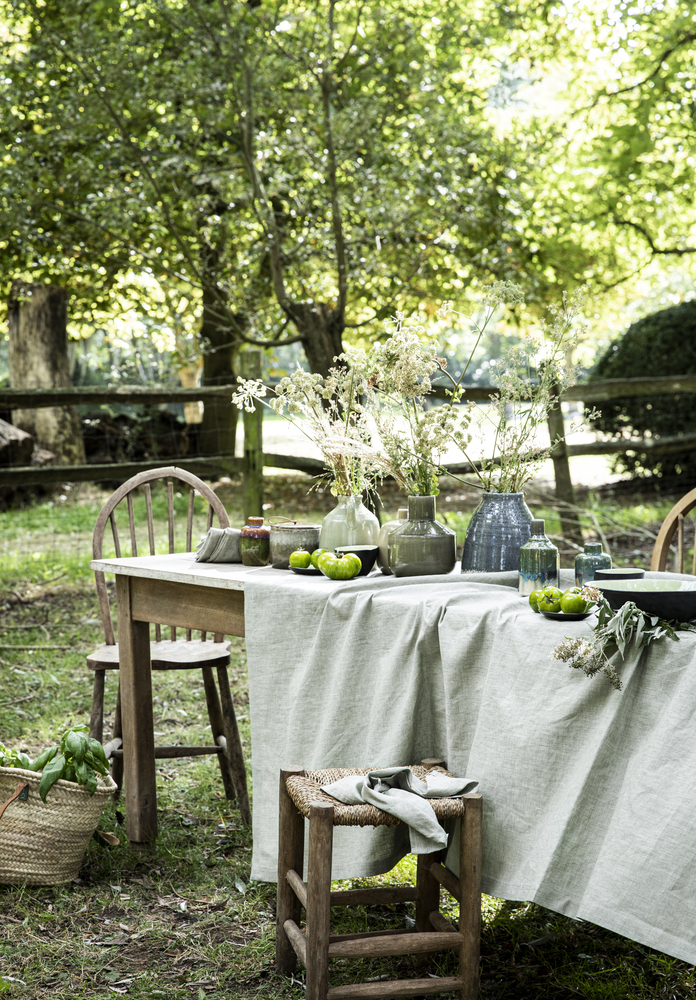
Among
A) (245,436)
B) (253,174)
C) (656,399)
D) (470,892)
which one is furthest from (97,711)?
(656,399)

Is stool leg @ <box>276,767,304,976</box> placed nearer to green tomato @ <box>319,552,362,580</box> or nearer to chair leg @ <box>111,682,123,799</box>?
green tomato @ <box>319,552,362,580</box>

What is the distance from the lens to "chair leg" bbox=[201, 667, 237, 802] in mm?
3344

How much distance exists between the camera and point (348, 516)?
107 inches

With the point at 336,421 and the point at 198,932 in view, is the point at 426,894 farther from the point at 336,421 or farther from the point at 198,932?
the point at 336,421

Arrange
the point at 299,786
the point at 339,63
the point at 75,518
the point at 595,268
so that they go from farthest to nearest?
the point at 595,268 → the point at 75,518 → the point at 339,63 → the point at 299,786

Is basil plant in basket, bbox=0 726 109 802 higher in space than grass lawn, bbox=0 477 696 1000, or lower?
higher

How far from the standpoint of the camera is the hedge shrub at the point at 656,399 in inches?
308

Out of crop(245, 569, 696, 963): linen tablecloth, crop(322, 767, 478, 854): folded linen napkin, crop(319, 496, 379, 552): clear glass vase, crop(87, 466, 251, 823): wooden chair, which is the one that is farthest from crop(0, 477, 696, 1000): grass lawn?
crop(319, 496, 379, 552): clear glass vase

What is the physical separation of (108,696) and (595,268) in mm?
7026

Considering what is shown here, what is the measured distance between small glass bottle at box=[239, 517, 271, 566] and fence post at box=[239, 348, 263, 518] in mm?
3306

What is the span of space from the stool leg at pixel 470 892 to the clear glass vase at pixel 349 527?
902 millimetres

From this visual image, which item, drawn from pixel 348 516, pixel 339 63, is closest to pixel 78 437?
pixel 339 63

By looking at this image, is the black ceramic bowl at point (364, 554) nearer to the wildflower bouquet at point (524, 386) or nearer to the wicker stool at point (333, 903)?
the wildflower bouquet at point (524, 386)

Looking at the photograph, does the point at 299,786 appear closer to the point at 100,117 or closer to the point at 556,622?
the point at 556,622
